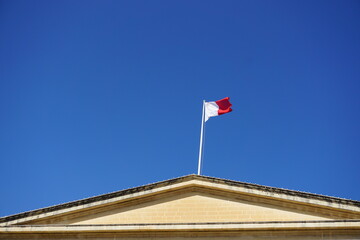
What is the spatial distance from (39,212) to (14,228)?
999 mm

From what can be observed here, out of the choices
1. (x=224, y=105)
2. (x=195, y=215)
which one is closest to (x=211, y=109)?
(x=224, y=105)

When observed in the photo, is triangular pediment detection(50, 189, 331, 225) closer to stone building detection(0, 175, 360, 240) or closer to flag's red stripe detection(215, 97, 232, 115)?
stone building detection(0, 175, 360, 240)

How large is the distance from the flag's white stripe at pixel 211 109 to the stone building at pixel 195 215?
447 cm

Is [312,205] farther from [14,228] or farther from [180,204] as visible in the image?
[14,228]

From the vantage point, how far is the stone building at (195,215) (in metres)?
14.6

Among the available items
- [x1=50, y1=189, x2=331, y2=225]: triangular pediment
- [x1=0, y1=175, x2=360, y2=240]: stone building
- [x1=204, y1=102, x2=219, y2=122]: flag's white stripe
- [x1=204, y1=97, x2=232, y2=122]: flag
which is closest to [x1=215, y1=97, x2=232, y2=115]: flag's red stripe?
[x1=204, y1=97, x2=232, y2=122]: flag

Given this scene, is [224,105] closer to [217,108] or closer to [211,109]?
[217,108]

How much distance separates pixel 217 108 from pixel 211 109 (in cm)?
28

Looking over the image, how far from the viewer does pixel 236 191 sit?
1573 cm

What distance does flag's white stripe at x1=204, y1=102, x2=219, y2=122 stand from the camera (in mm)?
20172

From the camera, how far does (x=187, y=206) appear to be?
1594cm

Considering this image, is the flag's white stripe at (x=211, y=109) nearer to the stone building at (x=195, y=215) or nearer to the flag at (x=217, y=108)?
the flag at (x=217, y=108)

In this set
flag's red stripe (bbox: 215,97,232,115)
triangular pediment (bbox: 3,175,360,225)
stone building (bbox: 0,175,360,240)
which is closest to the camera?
stone building (bbox: 0,175,360,240)

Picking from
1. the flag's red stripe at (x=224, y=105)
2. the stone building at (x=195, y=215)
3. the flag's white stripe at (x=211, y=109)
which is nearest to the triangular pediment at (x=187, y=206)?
the stone building at (x=195, y=215)
